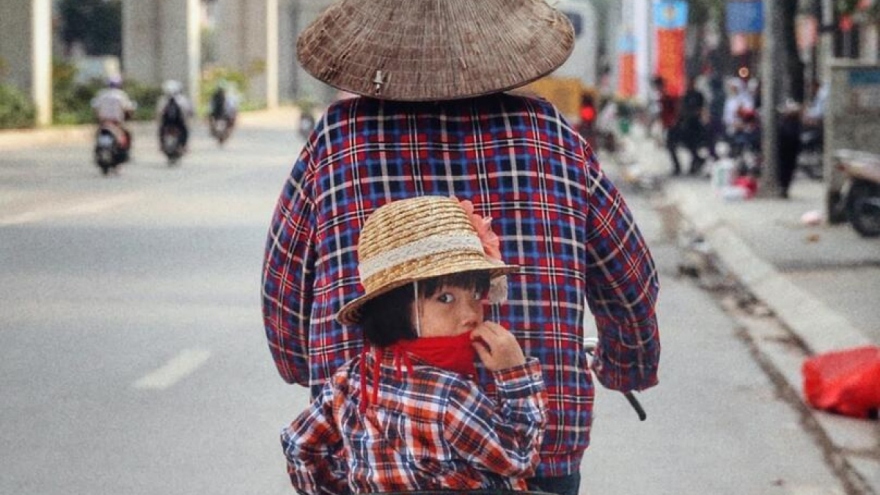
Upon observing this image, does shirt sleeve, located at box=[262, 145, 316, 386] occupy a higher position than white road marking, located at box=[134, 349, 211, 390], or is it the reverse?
shirt sleeve, located at box=[262, 145, 316, 386]

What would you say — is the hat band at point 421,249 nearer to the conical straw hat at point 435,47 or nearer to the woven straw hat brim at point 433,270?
the woven straw hat brim at point 433,270

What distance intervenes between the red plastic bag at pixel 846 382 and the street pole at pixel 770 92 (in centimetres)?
1525

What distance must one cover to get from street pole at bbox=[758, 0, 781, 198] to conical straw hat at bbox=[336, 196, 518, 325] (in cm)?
2159

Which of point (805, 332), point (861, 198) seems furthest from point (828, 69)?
point (805, 332)

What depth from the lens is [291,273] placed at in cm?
343

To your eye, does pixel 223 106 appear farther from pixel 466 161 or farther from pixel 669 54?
pixel 466 161

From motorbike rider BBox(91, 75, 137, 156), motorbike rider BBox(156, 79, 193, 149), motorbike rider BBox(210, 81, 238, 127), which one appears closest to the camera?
motorbike rider BBox(91, 75, 137, 156)

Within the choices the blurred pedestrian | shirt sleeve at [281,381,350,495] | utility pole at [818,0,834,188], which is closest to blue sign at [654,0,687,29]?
utility pole at [818,0,834,188]

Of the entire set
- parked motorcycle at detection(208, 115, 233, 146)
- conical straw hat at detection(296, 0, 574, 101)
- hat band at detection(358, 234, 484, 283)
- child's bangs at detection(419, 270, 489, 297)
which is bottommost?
parked motorcycle at detection(208, 115, 233, 146)

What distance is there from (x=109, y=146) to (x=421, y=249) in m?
26.8

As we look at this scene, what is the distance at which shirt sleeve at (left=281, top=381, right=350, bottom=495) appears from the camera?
314 cm

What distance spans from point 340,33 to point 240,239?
49.5 feet

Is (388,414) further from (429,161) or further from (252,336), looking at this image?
(252,336)

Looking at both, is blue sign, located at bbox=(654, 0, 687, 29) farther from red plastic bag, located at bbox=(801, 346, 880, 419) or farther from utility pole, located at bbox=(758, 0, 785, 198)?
red plastic bag, located at bbox=(801, 346, 880, 419)
